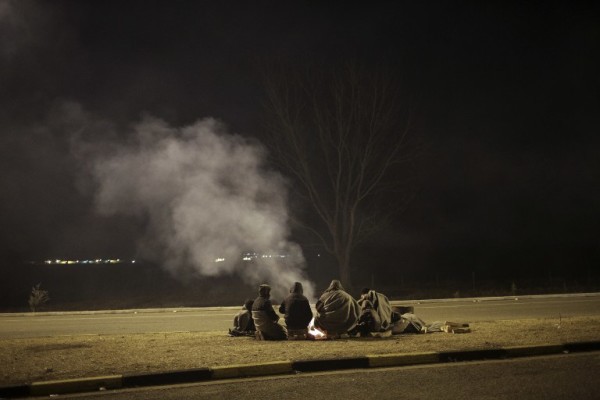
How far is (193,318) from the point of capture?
1708 centimetres

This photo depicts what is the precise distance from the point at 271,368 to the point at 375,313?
12.9 ft

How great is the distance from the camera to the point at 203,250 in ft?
76.5

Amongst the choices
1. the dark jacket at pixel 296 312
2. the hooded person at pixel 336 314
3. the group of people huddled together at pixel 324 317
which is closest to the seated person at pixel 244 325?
the group of people huddled together at pixel 324 317

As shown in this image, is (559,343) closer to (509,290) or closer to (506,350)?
(506,350)

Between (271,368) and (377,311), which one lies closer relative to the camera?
(271,368)

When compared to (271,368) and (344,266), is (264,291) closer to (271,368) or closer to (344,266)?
(271,368)

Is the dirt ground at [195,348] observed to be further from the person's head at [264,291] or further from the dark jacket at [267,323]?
the person's head at [264,291]

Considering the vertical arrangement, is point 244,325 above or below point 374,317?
below

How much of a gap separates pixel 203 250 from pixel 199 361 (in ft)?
48.2

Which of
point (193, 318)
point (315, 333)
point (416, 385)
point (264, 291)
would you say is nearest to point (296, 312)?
point (315, 333)

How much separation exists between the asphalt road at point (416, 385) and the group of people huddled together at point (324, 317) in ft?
10.1

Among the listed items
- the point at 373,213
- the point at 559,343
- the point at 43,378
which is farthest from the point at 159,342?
the point at 373,213

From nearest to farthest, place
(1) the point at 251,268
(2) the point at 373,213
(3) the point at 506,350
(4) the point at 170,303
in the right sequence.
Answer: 1. (3) the point at 506,350
2. (4) the point at 170,303
3. (1) the point at 251,268
4. (2) the point at 373,213

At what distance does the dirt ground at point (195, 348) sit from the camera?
27.6 feet
